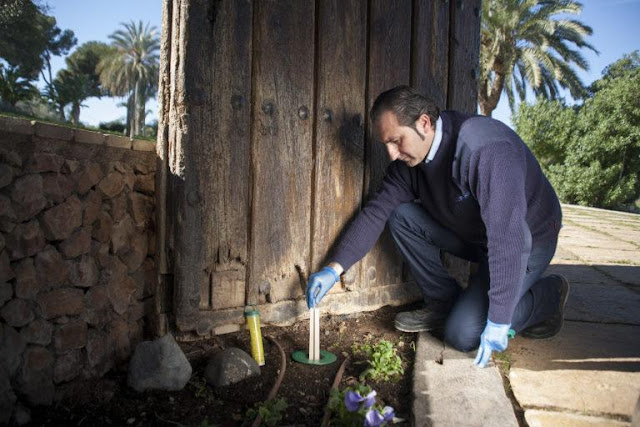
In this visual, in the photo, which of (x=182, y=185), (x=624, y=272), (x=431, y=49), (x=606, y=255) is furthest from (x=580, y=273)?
(x=182, y=185)

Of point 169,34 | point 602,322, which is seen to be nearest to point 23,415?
point 169,34

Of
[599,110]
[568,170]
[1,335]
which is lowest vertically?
[1,335]

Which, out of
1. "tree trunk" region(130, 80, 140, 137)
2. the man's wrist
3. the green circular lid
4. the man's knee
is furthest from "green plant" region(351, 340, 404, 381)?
"tree trunk" region(130, 80, 140, 137)

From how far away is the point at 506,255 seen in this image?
2.06 m

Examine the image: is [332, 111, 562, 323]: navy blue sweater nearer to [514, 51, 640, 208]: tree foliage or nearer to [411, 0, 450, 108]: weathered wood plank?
[411, 0, 450, 108]: weathered wood plank

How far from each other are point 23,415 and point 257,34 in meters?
1.81

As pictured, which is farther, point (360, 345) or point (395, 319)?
point (395, 319)

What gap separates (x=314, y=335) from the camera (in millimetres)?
2219

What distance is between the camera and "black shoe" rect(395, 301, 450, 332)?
8.51 ft

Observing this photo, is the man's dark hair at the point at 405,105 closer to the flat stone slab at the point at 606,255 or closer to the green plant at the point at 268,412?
the green plant at the point at 268,412

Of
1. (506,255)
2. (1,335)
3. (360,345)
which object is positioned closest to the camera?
(1,335)

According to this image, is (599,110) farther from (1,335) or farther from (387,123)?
(1,335)

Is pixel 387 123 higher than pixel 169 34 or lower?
lower

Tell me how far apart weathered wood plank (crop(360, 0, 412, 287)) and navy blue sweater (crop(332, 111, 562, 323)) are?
0.54 ft
